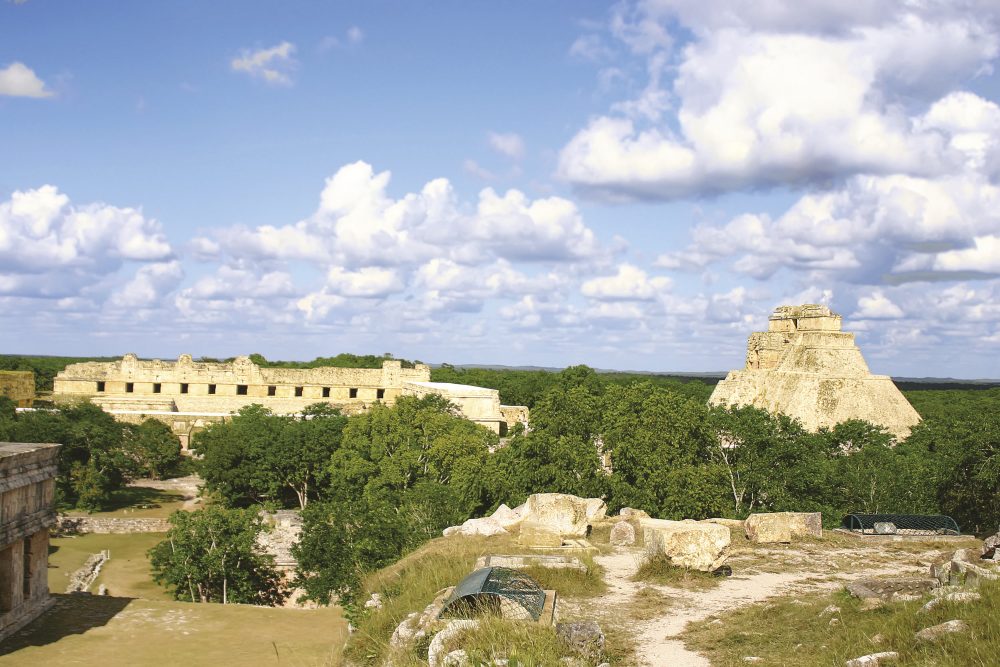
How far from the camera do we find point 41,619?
1171 centimetres

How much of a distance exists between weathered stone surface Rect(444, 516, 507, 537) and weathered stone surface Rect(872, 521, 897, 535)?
626 cm

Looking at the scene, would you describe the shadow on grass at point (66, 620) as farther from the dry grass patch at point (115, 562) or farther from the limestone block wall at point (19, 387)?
the limestone block wall at point (19, 387)

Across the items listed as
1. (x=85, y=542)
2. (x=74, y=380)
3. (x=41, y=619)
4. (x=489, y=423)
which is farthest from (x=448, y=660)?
(x=74, y=380)

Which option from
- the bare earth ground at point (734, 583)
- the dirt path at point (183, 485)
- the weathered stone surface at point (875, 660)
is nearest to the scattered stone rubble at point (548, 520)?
the bare earth ground at point (734, 583)

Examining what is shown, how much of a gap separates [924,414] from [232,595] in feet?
124

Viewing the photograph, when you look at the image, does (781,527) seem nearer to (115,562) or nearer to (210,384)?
(115,562)

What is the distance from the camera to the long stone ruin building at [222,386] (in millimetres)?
39250

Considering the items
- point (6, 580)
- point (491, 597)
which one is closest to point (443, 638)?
point (491, 597)

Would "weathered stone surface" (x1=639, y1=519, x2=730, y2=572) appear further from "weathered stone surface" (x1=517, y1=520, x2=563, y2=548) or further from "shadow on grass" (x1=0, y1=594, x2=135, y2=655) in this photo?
"shadow on grass" (x1=0, y1=594, x2=135, y2=655)

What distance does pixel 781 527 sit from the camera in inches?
494

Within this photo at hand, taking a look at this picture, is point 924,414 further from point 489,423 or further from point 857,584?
point 857,584

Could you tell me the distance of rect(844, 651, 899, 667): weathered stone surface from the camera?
5.80 metres

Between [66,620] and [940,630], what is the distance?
11.7 meters

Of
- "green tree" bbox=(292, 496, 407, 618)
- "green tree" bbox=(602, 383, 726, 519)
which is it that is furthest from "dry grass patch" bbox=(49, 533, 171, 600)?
"green tree" bbox=(602, 383, 726, 519)
